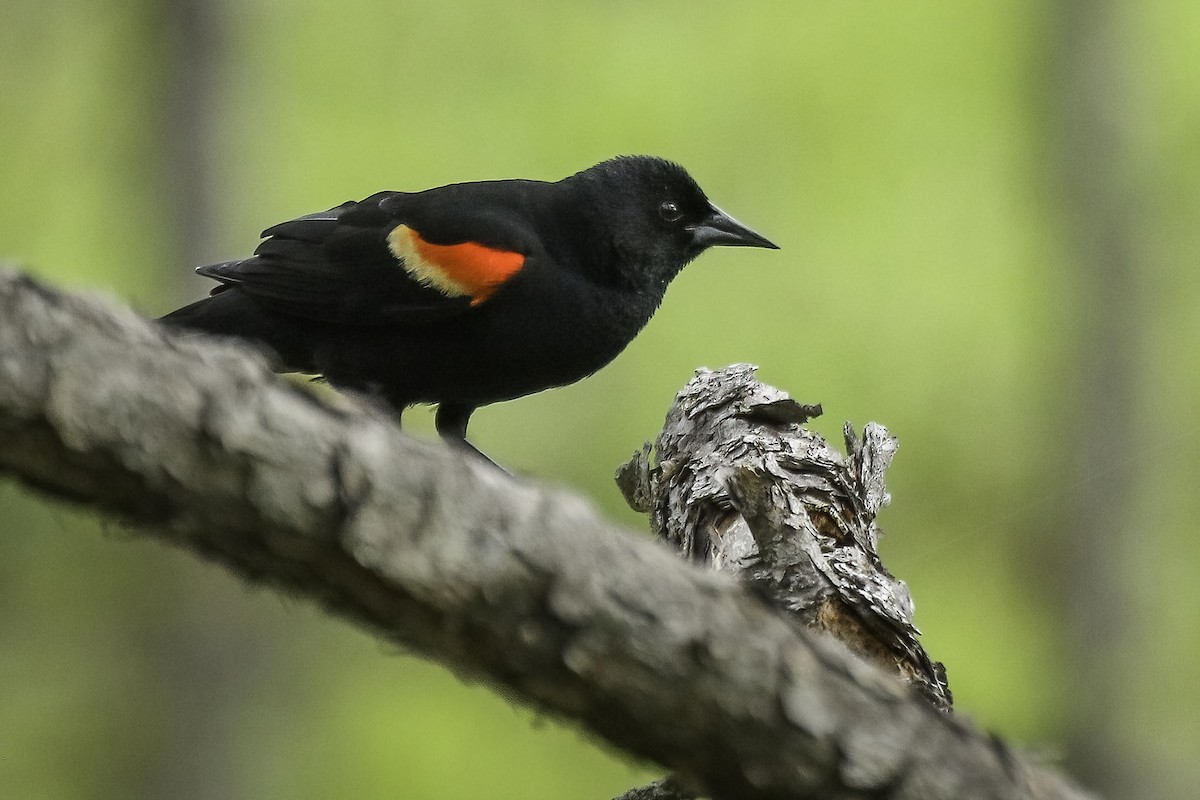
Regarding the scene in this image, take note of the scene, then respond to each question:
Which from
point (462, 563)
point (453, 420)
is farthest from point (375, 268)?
point (462, 563)

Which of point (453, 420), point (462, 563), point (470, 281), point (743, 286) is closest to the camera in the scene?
point (462, 563)

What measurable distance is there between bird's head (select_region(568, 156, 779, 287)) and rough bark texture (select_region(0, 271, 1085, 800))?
2028 mm

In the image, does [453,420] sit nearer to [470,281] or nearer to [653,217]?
[470,281]

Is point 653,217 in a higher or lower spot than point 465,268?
higher

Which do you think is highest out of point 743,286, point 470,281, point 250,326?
point 743,286

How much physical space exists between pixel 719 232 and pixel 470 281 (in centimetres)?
76

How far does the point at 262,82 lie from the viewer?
7.72 metres

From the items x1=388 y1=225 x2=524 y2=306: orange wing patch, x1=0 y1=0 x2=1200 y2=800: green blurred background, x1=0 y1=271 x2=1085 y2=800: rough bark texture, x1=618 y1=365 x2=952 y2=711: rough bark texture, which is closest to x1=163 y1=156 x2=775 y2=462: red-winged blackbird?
x1=388 y1=225 x2=524 y2=306: orange wing patch

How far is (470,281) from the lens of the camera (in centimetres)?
300

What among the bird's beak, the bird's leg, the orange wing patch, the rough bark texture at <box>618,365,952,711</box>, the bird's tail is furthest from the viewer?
the bird's leg

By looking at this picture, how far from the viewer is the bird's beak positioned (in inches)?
130

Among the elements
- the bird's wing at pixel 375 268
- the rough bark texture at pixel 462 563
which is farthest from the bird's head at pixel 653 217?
the rough bark texture at pixel 462 563

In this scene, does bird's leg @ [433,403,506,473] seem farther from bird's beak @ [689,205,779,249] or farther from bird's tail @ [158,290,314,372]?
bird's beak @ [689,205,779,249]

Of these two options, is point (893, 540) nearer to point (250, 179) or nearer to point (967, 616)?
point (967, 616)
